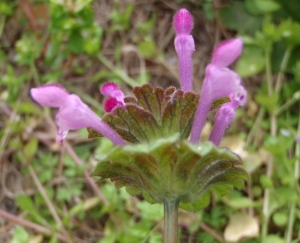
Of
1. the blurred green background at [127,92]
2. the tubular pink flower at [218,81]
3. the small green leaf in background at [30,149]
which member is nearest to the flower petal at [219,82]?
the tubular pink flower at [218,81]

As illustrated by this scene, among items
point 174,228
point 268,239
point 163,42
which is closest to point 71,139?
point 163,42

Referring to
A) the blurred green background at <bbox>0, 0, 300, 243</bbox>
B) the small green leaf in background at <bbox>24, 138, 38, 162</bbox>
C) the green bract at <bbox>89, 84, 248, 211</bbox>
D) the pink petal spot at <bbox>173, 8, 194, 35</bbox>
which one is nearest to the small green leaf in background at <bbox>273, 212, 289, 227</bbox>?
the blurred green background at <bbox>0, 0, 300, 243</bbox>

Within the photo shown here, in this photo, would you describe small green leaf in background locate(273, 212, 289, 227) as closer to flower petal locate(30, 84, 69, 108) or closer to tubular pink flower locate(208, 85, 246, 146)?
tubular pink flower locate(208, 85, 246, 146)

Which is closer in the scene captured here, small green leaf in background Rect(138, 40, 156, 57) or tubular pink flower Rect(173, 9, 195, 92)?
tubular pink flower Rect(173, 9, 195, 92)

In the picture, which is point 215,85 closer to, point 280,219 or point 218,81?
point 218,81

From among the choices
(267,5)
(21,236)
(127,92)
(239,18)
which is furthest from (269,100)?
(21,236)

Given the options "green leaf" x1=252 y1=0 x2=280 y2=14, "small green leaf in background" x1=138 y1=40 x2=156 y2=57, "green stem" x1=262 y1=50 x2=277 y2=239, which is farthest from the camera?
"small green leaf in background" x1=138 y1=40 x2=156 y2=57

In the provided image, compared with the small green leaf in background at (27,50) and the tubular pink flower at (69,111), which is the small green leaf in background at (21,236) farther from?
the small green leaf in background at (27,50)
